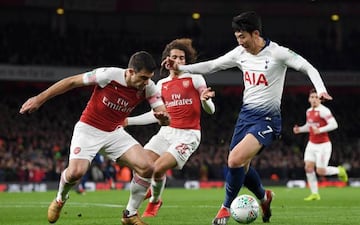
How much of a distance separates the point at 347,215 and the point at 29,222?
15.6 feet

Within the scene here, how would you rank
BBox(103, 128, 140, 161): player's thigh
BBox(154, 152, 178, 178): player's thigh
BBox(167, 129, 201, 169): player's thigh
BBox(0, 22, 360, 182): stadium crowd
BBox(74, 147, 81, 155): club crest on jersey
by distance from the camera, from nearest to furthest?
1. BBox(74, 147, 81, 155): club crest on jersey
2. BBox(103, 128, 140, 161): player's thigh
3. BBox(154, 152, 178, 178): player's thigh
4. BBox(167, 129, 201, 169): player's thigh
5. BBox(0, 22, 360, 182): stadium crowd

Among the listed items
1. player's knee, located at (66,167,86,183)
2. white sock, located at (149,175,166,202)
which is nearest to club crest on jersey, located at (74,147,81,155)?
player's knee, located at (66,167,86,183)

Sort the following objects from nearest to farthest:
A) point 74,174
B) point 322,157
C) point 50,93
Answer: point 50,93
point 74,174
point 322,157

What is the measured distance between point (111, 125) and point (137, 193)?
94 centimetres

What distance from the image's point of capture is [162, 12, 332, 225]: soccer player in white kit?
9.80 m

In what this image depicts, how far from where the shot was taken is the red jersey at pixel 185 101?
12250 millimetres

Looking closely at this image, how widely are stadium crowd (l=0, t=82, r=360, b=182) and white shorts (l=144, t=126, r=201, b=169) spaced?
13769 mm

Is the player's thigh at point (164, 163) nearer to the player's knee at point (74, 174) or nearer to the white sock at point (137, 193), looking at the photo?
the white sock at point (137, 193)

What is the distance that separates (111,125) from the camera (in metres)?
10.2

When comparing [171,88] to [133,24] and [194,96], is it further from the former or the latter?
[133,24]

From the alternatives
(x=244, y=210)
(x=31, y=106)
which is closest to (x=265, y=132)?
(x=244, y=210)

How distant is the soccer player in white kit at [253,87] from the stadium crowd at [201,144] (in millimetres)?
16045

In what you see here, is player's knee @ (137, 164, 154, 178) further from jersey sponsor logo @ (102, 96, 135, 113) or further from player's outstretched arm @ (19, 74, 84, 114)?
player's outstretched arm @ (19, 74, 84, 114)

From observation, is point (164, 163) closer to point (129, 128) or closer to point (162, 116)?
point (162, 116)
